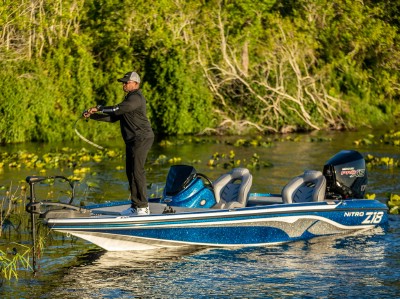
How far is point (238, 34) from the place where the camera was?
101ft

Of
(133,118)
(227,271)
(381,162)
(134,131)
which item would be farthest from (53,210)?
(381,162)

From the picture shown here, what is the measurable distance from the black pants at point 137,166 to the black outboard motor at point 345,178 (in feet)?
10.9

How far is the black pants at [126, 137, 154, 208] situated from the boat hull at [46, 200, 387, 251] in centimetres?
36

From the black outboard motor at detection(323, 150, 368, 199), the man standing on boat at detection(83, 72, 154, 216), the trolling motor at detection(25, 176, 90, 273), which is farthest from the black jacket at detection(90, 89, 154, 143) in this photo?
the black outboard motor at detection(323, 150, 368, 199)

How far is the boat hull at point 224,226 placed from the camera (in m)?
13.5

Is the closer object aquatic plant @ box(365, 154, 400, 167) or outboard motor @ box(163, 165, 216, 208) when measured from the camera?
outboard motor @ box(163, 165, 216, 208)

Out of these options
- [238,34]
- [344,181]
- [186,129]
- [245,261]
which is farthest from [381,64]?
[245,261]

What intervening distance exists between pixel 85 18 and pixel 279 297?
2036cm

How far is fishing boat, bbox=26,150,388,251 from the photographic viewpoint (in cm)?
1352

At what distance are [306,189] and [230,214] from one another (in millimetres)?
1752

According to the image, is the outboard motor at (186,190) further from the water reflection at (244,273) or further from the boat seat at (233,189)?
the water reflection at (244,273)

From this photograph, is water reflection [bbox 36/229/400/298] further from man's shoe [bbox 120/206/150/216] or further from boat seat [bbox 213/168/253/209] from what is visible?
boat seat [bbox 213/168/253/209]

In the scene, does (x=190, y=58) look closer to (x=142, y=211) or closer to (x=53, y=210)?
(x=142, y=211)

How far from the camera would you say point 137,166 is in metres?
13.5
